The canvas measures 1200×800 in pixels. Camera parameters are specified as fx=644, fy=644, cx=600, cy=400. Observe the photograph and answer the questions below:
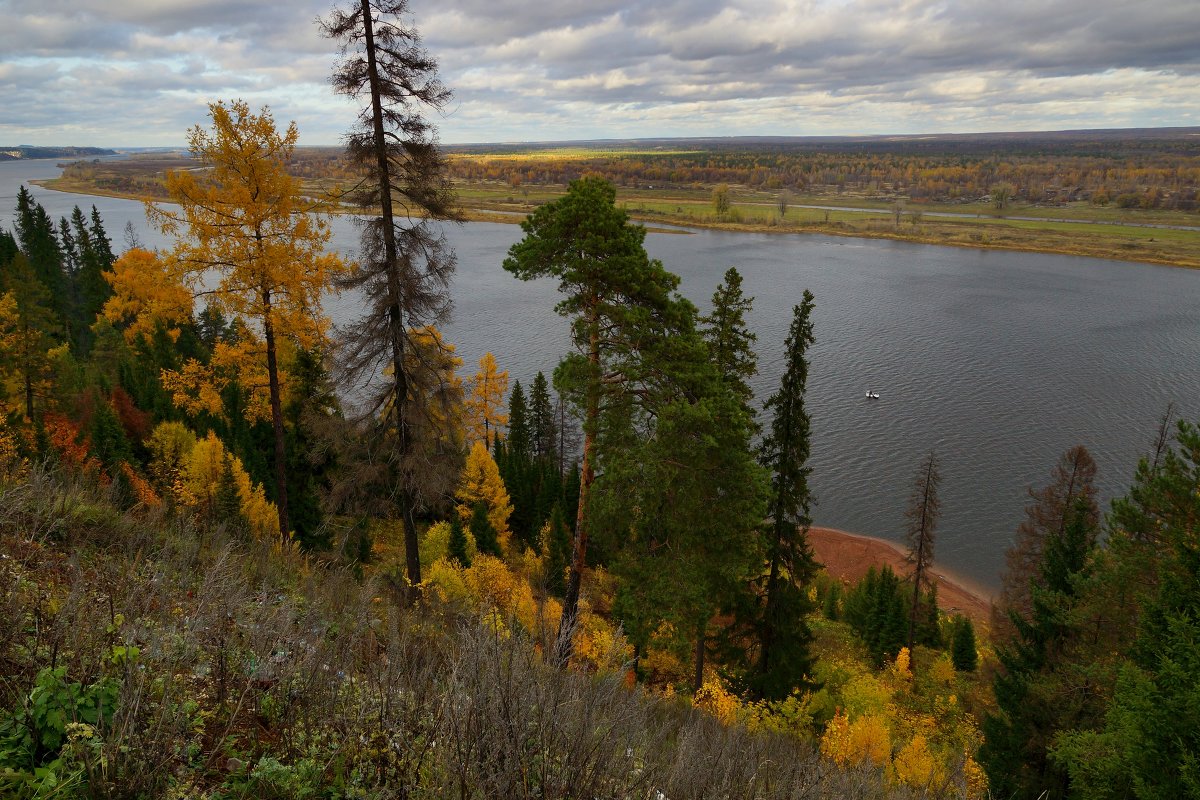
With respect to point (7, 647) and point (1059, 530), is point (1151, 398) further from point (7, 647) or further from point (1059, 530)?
point (7, 647)

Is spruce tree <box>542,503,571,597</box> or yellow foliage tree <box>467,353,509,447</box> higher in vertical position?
yellow foliage tree <box>467,353,509,447</box>

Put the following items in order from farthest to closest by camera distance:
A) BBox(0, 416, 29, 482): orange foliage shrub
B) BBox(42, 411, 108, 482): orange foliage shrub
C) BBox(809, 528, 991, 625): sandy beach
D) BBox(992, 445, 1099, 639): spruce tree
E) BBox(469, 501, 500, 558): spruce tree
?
1. BBox(809, 528, 991, 625): sandy beach
2. BBox(469, 501, 500, 558): spruce tree
3. BBox(992, 445, 1099, 639): spruce tree
4. BBox(42, 411, 108, 482): orange foliage shrub
5. BBox(0, 416, 29, 482): orange foliage shrub

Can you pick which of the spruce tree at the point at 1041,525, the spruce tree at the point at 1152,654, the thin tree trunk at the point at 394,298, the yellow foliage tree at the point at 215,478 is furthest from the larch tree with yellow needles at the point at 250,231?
the spruce tree at the point at 1041,525

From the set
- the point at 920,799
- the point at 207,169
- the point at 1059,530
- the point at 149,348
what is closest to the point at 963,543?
the point at 1059,530

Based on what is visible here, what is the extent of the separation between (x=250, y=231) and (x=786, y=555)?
47.7ft

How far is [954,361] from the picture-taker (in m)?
52.0

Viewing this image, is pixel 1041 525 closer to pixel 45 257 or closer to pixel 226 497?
pixel 226 497

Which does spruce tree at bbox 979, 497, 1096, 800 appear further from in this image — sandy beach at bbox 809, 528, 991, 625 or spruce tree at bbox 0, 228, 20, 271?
spruce tree at bbox 0, 228, 20, 271

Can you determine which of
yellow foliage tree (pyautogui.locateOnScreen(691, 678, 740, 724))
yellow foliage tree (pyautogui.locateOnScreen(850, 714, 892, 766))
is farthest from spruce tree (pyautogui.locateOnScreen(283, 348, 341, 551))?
yellow foliage tree (pyautogui.locateOnScreen(850, 714, 892, 766))

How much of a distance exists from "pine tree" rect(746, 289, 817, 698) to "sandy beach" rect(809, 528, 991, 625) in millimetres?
15709

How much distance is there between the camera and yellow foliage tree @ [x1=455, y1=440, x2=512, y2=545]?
92.5 feet

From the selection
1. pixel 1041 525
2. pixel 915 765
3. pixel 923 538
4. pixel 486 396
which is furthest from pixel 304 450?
pixel 1041 525

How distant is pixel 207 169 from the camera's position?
12.4m

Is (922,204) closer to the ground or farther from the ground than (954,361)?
farther from the ground
